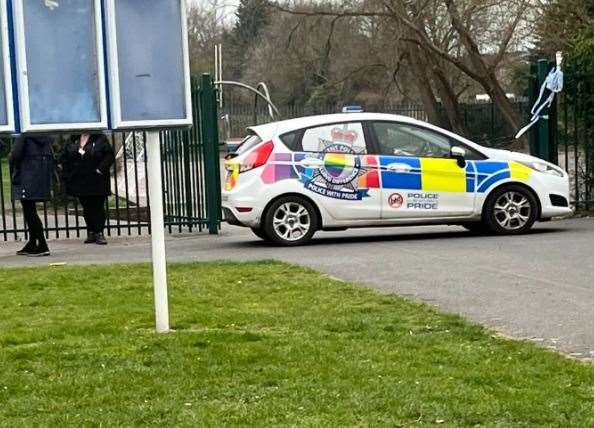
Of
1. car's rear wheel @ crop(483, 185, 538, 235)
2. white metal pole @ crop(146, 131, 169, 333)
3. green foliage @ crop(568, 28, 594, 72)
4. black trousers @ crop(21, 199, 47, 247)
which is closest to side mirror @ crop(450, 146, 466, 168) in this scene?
car's rear wheel @ crop(483, 185, 538, 235)

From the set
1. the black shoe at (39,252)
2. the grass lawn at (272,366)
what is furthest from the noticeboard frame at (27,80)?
the black shoe at (39,252)

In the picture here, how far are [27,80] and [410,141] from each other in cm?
762

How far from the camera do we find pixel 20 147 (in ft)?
45.2

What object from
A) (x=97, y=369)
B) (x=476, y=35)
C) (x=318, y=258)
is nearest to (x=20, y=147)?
(x=318, y=258)

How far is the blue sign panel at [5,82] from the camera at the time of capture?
733cm

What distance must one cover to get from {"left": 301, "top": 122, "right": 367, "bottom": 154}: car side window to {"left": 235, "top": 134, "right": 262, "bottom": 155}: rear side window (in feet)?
1.93

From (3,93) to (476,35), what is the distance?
77.7ft

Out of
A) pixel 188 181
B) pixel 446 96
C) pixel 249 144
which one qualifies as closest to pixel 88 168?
pixel 188 181

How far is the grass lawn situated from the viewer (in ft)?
18.2

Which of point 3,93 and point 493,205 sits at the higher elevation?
point 3,93

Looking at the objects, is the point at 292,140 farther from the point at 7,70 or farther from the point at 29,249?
the point at 7,70

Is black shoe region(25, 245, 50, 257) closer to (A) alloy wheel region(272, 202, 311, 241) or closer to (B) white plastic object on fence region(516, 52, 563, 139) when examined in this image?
(A) alloy wheel region(272, 202, 311, 241)

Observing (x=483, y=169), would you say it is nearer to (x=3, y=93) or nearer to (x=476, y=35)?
(x=3, y=93)

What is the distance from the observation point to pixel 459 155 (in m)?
14.3
